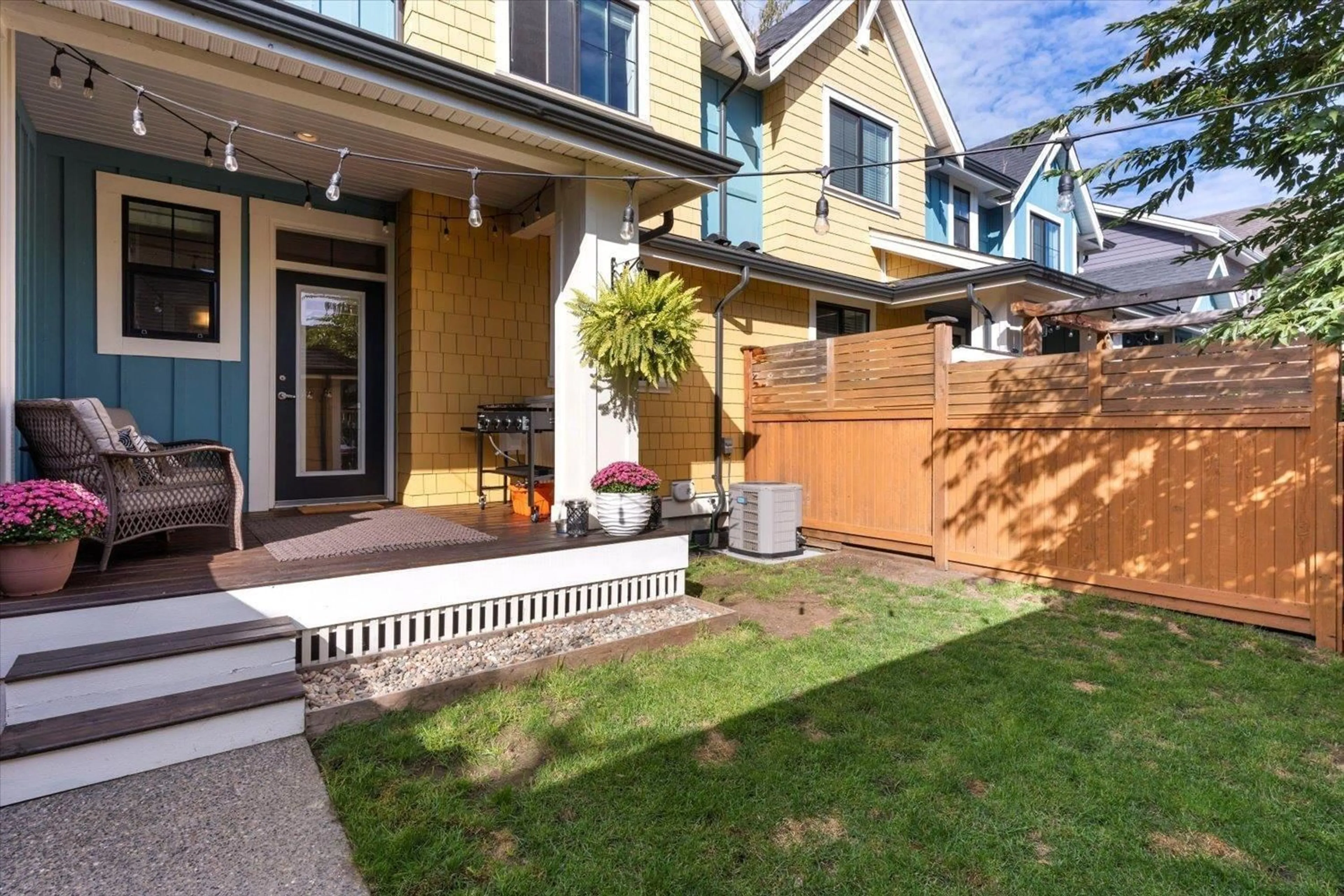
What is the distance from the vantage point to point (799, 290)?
342 inches

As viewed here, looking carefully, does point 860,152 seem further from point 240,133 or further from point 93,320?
point 93,320

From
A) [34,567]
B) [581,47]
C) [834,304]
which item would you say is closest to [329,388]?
[34,567]

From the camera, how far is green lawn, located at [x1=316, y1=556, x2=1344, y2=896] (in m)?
→ 2.13

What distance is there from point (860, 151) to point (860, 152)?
2cm

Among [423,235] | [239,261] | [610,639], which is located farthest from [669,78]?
[610,639]

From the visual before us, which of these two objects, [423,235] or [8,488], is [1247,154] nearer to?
[423,235]

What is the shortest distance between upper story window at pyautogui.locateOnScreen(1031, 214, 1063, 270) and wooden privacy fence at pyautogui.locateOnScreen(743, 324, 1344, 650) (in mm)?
7984

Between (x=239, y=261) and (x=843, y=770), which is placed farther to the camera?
(x=239, y=261)

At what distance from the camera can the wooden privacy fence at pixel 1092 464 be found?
445cm

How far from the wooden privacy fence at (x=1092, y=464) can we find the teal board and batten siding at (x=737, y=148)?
1913 millimetres

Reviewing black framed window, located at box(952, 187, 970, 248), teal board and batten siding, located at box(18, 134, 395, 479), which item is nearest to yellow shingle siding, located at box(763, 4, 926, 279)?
black framed window, located at box(952, 187, 970, 248)

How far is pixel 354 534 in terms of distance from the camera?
4.49 m

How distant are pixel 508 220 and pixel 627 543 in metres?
3.49

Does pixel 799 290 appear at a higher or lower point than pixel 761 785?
higher
